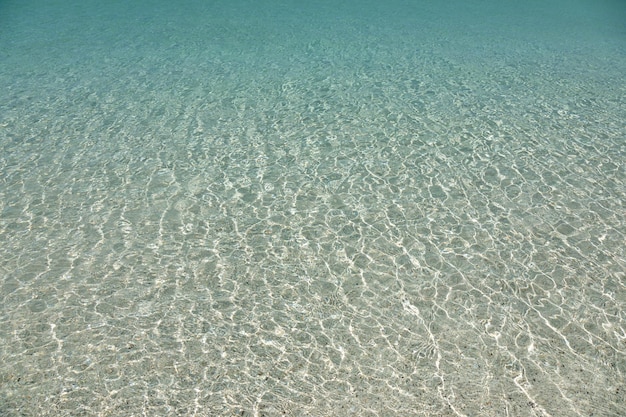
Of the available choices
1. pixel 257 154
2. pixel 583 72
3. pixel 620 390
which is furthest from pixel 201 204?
pixel 583 72

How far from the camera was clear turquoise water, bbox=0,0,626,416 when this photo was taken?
11.2 feet

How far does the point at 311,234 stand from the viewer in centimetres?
475

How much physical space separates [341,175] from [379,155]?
Answer: 611 millimetres

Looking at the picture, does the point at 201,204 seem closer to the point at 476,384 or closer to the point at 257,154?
the point at 257,154

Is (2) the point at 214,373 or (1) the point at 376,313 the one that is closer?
(2) the point at 214,373

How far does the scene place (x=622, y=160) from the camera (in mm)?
5969

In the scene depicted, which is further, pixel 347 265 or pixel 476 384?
pixel 347 265

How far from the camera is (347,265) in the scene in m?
4.40

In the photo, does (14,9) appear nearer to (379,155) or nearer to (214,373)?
(379,155)

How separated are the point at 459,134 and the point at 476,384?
12.2 ft

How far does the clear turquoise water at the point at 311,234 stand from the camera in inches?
134

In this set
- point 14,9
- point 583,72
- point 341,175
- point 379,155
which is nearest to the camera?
point 341,175

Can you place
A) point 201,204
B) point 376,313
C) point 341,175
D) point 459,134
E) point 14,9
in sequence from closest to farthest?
point 376,313 < point 201,204 < point 341,175 < point 459,134 < point 14,9

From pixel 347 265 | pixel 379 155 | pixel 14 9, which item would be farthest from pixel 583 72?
pixel 14 9
